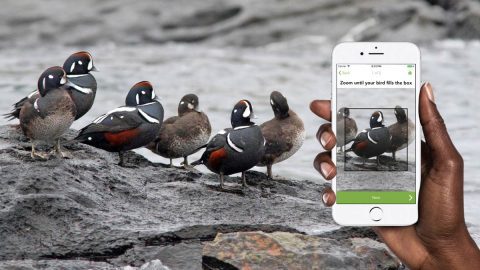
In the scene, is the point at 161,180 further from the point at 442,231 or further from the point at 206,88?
the point at 206,88

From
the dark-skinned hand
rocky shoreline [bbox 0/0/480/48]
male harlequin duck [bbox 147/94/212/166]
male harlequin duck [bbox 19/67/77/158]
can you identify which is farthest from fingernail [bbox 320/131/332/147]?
rocky shoreline [bbox 0/0/480/48]

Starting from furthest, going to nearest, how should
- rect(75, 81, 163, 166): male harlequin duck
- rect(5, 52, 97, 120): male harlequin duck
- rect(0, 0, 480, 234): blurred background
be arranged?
rect(0, 0, 480, 234): blurred background
rect(5, 52, 97, 120): male harlequin duck
rect(75, 81, 163, 166): male harlequin duck

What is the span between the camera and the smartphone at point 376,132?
4.19 m

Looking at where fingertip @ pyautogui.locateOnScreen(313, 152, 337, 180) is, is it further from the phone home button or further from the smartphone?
the phone home button

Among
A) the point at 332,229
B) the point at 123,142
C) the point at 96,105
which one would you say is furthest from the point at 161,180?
the point at 96,105

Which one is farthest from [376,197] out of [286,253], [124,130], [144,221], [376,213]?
[124,130]

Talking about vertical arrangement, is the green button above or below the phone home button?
above

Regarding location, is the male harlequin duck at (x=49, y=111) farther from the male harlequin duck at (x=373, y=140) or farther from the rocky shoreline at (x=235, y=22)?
the rocky shoreline at (x=235, y=22)

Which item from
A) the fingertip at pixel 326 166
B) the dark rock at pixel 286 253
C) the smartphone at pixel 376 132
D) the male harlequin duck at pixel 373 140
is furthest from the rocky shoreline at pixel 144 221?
the fingertip at pixel 326 166

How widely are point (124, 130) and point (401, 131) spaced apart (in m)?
3.38

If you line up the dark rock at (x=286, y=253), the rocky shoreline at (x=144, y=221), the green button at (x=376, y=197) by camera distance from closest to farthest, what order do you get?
the green button at (x=376, y=197) < the dark rock at (x=286, y=253) < the rocky shoreline at (x=144, y=221)

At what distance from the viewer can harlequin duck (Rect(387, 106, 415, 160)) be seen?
429cm

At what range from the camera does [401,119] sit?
4.42 metres

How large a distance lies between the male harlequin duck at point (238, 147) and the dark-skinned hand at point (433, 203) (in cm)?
277
